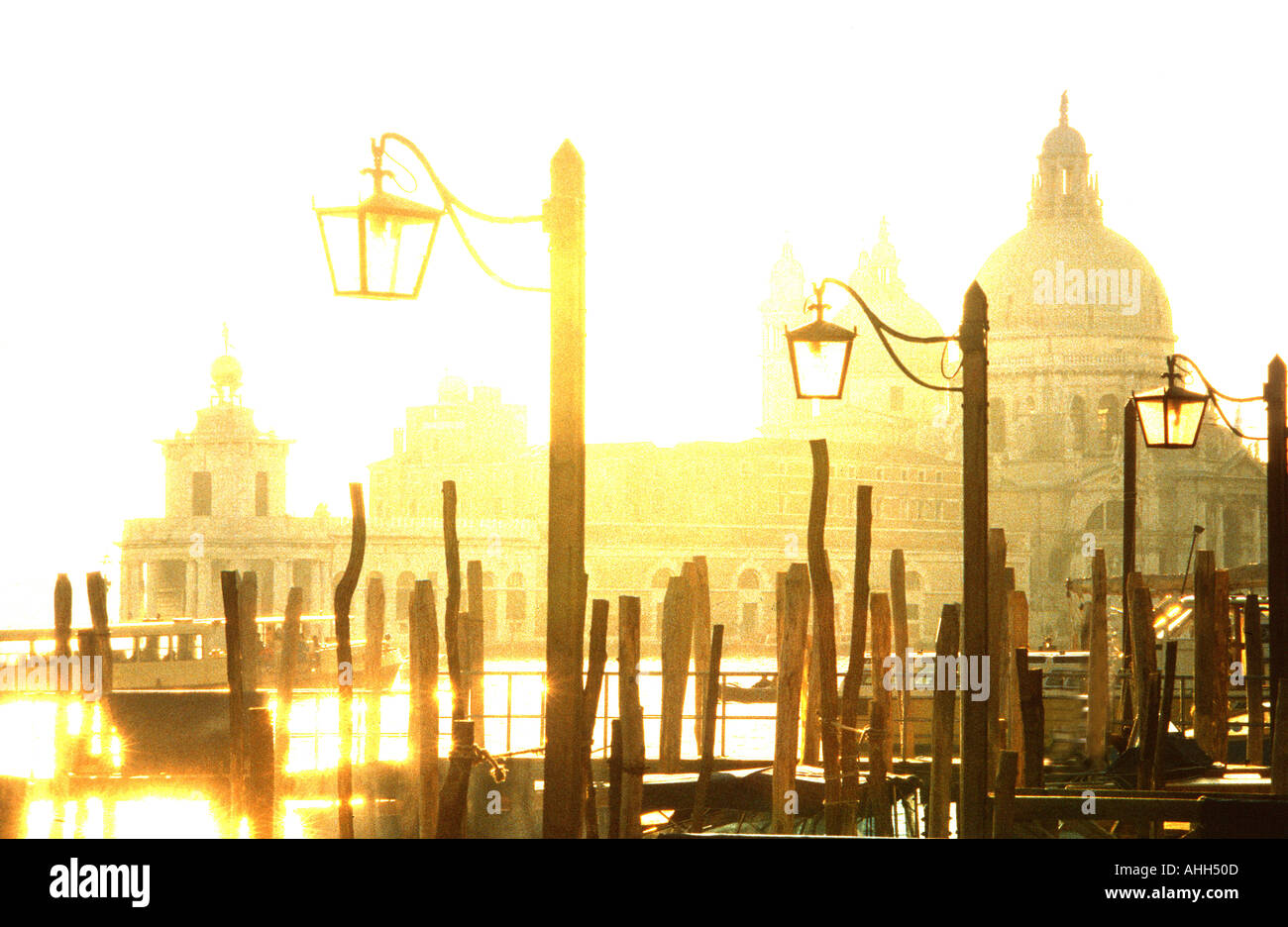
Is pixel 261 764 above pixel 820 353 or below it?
below

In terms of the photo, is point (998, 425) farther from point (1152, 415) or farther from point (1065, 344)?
point (1152, 415)

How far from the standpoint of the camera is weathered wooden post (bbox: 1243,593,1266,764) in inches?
511

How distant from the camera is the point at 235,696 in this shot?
9.91 m

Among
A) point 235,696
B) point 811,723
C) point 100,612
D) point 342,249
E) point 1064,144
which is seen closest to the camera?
point 342,249

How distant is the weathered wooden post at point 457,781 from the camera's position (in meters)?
7.75

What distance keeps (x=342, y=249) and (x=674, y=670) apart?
8904mm

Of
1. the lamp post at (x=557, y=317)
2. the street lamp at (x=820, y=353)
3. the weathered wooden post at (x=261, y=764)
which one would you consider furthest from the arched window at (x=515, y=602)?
the lamp post at (x=557, y=317)

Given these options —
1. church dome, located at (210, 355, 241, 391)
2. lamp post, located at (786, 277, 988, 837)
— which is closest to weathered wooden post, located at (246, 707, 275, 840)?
lamp post, located at (786, 277, 988, 837)

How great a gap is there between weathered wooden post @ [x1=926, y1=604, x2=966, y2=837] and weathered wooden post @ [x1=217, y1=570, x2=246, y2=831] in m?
3.61

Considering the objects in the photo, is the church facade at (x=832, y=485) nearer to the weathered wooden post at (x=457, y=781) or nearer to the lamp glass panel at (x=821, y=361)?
the weathered wooden post at (x=457, y=781)

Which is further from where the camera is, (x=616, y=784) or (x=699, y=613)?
(x=699, y=613)

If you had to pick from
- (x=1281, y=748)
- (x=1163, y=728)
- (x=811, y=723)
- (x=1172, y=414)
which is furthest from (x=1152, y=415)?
(x=811, y=723)

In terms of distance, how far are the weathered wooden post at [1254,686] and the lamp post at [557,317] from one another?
802 cm
